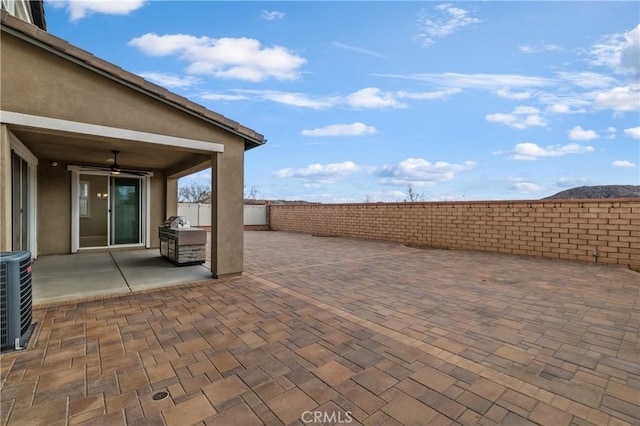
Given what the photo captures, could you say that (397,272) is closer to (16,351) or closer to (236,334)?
(236,334)

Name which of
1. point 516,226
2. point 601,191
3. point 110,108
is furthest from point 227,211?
point 601,191

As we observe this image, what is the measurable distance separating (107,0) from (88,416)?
8.51 m

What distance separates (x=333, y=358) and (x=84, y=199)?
30.0 feet

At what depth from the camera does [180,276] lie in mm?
5531

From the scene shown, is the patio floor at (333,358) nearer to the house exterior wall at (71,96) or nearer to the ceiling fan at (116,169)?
the house exterior wall at (71,96)

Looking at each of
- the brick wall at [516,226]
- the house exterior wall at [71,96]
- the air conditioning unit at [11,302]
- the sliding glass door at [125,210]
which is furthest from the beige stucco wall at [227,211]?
the brick wall at [516,226]

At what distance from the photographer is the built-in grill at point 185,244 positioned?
6480 millimetres

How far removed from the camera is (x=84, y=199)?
27.9ft

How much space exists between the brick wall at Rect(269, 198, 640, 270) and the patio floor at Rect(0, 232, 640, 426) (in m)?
2.45

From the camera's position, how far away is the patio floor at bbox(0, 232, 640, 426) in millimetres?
1893

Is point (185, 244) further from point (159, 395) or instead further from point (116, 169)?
point (159, 395)

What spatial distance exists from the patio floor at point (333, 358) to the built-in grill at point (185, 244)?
1869 millimetres

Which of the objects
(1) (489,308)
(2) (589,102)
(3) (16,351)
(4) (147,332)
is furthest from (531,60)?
(3) (16,351)

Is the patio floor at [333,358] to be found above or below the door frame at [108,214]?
below
